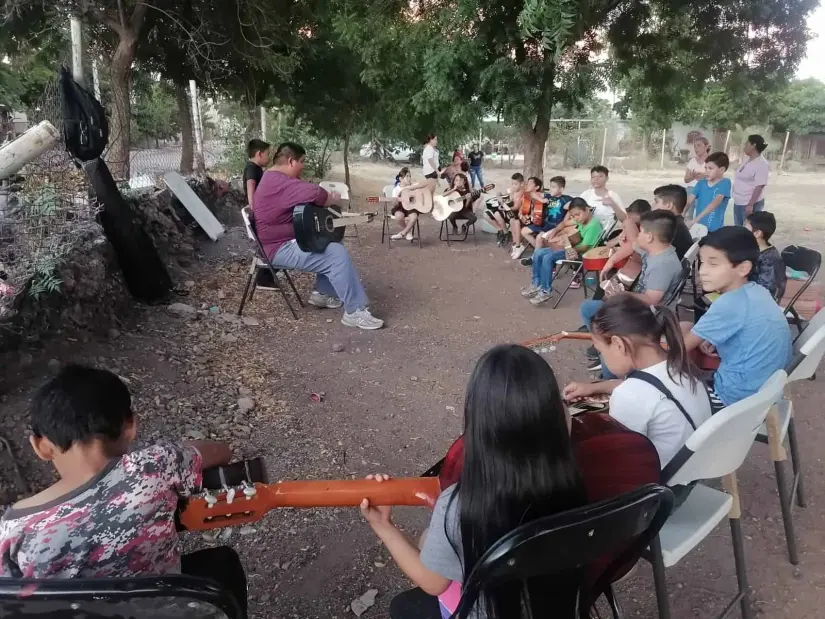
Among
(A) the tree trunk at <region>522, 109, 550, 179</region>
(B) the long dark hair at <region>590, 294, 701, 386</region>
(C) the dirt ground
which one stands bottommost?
(C) the dirt ground

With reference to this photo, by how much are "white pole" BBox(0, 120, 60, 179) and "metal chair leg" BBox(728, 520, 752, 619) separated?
170 inches

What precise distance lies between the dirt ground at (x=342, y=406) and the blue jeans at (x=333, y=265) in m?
0.29

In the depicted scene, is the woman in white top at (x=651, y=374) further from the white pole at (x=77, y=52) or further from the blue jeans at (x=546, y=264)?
the white pole at (x=77, y=52)

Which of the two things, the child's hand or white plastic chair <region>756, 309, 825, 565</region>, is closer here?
the child's hand

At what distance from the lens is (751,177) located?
721 centimetres

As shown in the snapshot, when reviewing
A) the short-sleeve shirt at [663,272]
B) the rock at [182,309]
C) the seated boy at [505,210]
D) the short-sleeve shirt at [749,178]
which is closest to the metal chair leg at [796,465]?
the short-sleeve shirt at [663,272]

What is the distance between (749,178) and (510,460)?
7.30 m

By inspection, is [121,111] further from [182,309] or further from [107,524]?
[107,524]

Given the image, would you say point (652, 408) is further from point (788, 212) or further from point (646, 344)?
point (788, 212)

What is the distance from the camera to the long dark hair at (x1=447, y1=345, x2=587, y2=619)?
125cm

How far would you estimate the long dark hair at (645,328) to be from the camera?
2057 mm

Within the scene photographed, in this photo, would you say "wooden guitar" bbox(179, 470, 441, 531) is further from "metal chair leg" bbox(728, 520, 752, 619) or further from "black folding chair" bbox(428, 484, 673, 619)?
"metal chair leg" bbox(728, 520, 752, 619)

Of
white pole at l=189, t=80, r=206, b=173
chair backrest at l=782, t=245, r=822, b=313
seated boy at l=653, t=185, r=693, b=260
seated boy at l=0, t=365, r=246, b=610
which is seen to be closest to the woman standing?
seated boy at l=653, t=185, r=693, b=260

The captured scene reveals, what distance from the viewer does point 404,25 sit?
9453 mm
